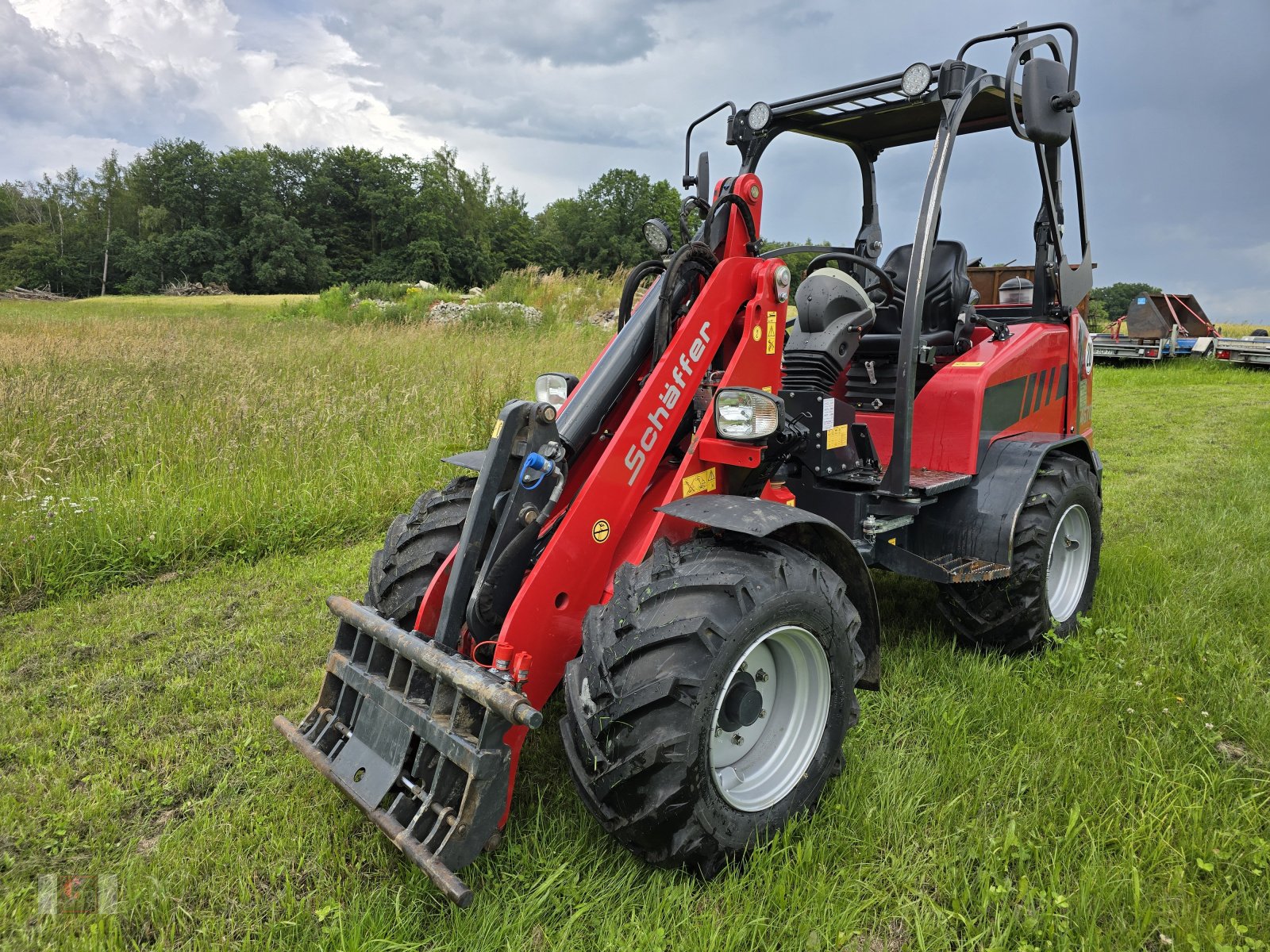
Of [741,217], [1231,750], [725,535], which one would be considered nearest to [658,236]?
[741,217]

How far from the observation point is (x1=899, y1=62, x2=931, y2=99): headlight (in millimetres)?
Result: 3209

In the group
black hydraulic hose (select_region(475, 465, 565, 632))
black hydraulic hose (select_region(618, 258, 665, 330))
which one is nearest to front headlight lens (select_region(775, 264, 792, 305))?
black hydraulic hose (select_region(618, 258, 665, 330))

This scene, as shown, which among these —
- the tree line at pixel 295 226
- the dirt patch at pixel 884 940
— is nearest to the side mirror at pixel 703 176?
the dirt patch at pixel 884 940

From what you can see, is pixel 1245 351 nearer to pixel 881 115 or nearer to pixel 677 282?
pixel 881 115

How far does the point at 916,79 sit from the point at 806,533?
1.97 metres

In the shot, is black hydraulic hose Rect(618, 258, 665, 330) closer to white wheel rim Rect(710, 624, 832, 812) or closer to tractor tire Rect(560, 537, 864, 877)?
tractor tire Rect(560, 537, 864, 877)

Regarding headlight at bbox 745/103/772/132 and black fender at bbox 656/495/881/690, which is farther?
headlight at bbox 745/103/772/132

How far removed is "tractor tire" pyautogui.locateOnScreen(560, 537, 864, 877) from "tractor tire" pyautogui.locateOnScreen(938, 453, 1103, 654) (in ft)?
4.52

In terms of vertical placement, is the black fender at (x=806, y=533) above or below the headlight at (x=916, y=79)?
below

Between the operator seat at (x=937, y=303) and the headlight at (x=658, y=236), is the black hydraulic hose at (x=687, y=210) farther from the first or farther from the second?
the operator seat at (x=937, y=303)

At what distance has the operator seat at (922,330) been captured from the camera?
4.14 metres

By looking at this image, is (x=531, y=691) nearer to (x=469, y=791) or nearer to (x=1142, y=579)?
(x=469, y=791)

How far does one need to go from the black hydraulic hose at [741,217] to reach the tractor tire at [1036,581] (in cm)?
178

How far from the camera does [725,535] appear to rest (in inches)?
105
